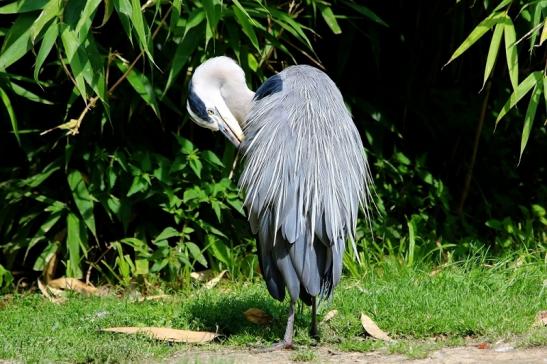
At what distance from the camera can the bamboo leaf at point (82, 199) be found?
20.7 feet

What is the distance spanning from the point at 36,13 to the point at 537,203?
4.03 m

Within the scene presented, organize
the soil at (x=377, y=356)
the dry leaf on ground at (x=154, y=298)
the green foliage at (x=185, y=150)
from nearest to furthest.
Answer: the soil at (x=377, y=356) → the dry leaf on ground at (x=154, y=298) → the green foliage at (x=185, y=150)

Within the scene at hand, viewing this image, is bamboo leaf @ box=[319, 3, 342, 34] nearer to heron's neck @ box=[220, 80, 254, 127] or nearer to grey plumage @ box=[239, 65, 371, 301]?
heron's neck @ box=[220, 80, 254, 127]

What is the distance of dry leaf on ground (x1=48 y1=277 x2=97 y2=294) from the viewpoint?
637 centimetres

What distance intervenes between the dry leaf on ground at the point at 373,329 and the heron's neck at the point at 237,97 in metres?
1.21

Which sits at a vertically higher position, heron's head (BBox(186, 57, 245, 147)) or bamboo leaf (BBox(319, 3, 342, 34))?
bamboo leaf (BBox(319, 3, 342, 34))

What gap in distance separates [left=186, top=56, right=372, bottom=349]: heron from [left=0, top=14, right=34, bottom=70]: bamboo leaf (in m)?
0.96

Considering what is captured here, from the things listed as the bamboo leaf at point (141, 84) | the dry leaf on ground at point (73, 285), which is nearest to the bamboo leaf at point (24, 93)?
the bamboo leaf at point (141, 84)

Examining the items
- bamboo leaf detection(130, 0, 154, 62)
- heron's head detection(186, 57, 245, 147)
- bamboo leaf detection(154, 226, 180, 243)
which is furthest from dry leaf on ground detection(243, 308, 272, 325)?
bamboo leaf detection(130, 0, 154, 62)

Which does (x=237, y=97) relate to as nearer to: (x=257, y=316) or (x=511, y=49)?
(x=257, y=316)

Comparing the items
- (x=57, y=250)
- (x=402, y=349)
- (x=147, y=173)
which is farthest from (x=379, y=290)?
(x=57, y=250)

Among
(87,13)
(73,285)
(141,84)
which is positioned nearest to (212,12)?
(87,13)

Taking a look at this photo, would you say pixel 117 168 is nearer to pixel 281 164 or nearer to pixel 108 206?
pixel 108 206

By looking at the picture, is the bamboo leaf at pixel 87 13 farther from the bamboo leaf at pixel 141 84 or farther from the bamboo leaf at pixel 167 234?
the bamboo leaf at pixel 167 234
